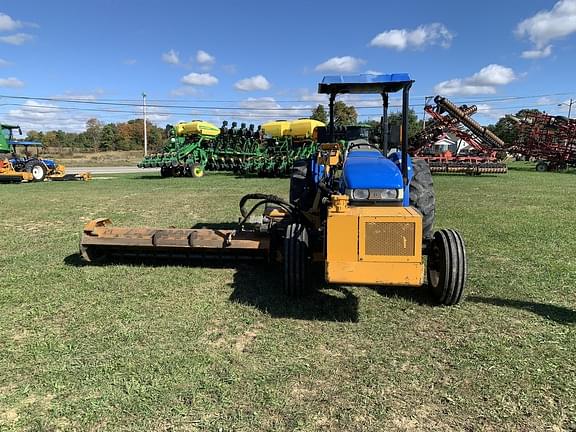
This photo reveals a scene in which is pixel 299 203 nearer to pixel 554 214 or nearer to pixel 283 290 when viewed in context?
pixel 283 290

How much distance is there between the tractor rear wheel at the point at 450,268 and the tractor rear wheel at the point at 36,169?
66.8 ft

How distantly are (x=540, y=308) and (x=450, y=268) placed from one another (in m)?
1.02

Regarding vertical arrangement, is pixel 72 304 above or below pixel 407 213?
below

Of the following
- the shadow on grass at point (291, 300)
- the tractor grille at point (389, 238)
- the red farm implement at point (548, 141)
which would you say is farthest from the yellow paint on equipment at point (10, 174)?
the red farm implement at point (548, 141)

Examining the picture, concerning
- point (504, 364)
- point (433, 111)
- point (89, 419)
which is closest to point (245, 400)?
point (89, 419)

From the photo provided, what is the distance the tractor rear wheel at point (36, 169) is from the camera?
67.0ft

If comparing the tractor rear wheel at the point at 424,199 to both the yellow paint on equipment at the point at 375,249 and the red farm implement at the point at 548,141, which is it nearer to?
the yellow paint on equipment at the point at 375,249

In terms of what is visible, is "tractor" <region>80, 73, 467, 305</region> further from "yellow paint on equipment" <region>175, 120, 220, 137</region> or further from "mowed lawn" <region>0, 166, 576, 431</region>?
"yellow paint on equipment" <region>175, 120, 220, 137</region>

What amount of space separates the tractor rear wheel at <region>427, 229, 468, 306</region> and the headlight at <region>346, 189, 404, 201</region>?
1.85 ft

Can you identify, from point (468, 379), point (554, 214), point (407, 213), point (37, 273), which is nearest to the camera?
point (468, 379)

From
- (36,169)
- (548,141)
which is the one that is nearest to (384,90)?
(36,169)

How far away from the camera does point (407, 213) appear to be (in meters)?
3.94

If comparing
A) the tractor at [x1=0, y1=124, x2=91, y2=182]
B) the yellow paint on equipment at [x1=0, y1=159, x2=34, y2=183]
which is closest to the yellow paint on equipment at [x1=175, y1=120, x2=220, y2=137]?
the tractor at [x1=0, y1=124, x2=91, y2=182]

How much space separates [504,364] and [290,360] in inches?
60.3
